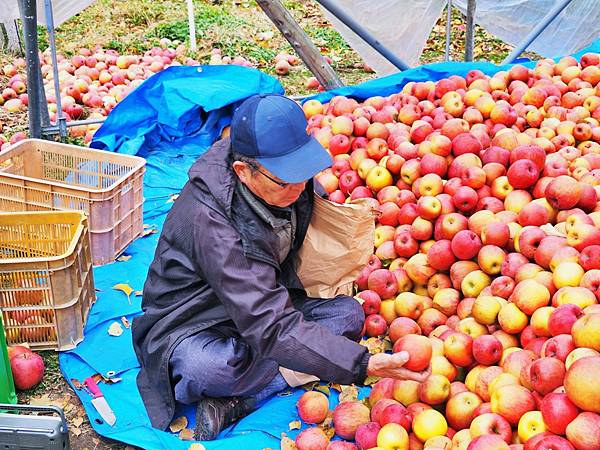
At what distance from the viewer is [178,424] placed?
3059 millimetres

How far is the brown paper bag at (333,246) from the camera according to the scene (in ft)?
9.84

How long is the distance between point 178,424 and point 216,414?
0.68ft

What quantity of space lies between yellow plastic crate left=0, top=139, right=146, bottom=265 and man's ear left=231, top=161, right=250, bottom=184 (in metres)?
1.78

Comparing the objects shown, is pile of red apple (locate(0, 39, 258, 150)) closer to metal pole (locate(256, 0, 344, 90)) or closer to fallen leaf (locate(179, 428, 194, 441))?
metal pole (locate(256, 0, 344, 90))

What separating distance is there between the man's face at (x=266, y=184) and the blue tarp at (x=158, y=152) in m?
1.12

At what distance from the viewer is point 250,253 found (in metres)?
2.58

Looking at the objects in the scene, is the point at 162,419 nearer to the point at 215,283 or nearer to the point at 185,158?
the point at 215,283

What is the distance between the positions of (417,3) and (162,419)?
559 cm

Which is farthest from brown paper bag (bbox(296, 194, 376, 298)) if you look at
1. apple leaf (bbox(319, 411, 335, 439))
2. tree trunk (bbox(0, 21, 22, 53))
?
tree trunk (bbox(0, 21, 22, 53))

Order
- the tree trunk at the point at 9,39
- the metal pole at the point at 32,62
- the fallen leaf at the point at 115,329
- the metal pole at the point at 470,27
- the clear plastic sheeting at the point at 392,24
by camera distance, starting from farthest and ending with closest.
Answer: the tree trunk at the point at 9,39
the metal pole at the point at 470,27
the clear plastic sheeting at the point at 392,24
the metal pole at the point at 32,62
the fallen leaf at the point at 115,329

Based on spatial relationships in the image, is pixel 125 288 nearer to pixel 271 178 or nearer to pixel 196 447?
pixel 196 447

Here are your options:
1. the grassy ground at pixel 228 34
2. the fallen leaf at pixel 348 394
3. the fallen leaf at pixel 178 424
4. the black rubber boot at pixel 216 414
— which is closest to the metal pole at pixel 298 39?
the grassy ground at pixel 228 34

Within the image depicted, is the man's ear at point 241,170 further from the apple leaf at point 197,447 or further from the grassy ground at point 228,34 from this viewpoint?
the grassy ground at point 228,34

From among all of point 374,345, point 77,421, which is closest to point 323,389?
point 374,345
